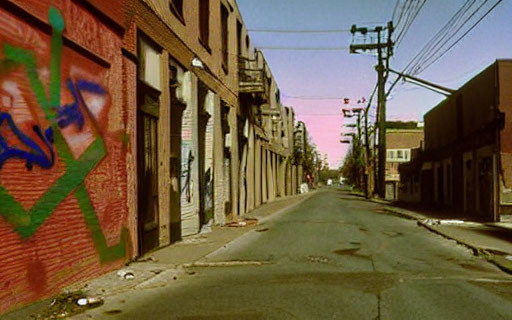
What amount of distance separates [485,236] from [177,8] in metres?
10.6

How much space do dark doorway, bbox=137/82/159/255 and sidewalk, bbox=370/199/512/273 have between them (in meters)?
6.90

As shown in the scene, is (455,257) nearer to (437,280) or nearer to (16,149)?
(437,280)

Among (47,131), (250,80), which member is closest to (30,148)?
(47,131)

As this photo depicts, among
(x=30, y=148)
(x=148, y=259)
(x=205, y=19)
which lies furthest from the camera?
(x=205, y=19)

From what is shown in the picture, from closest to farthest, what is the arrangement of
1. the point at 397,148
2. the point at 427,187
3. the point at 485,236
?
the point at 485,236 < the point at 427,187 < the point at 397,148

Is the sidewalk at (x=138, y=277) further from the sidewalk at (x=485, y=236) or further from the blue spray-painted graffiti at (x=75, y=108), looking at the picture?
the sidewalk at (x=485, y=236)

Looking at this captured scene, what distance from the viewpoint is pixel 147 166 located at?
38.3 feet

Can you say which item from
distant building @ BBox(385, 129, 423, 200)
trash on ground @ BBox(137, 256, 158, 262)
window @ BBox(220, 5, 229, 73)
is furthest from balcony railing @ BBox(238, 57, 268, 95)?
distant building @ BBox(385, 129, 423, 200)

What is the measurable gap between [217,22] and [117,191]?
463 inches

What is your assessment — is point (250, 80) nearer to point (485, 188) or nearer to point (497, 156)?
point (497, 156)

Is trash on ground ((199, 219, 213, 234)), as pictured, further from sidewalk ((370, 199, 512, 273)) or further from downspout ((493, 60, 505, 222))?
downspout ((493, 60, 505, 222))

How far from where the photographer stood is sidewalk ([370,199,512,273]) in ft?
37.9

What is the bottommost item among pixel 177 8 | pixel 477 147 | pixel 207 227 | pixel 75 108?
pixel 207 227

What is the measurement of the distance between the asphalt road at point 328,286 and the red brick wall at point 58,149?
0.97 meters
